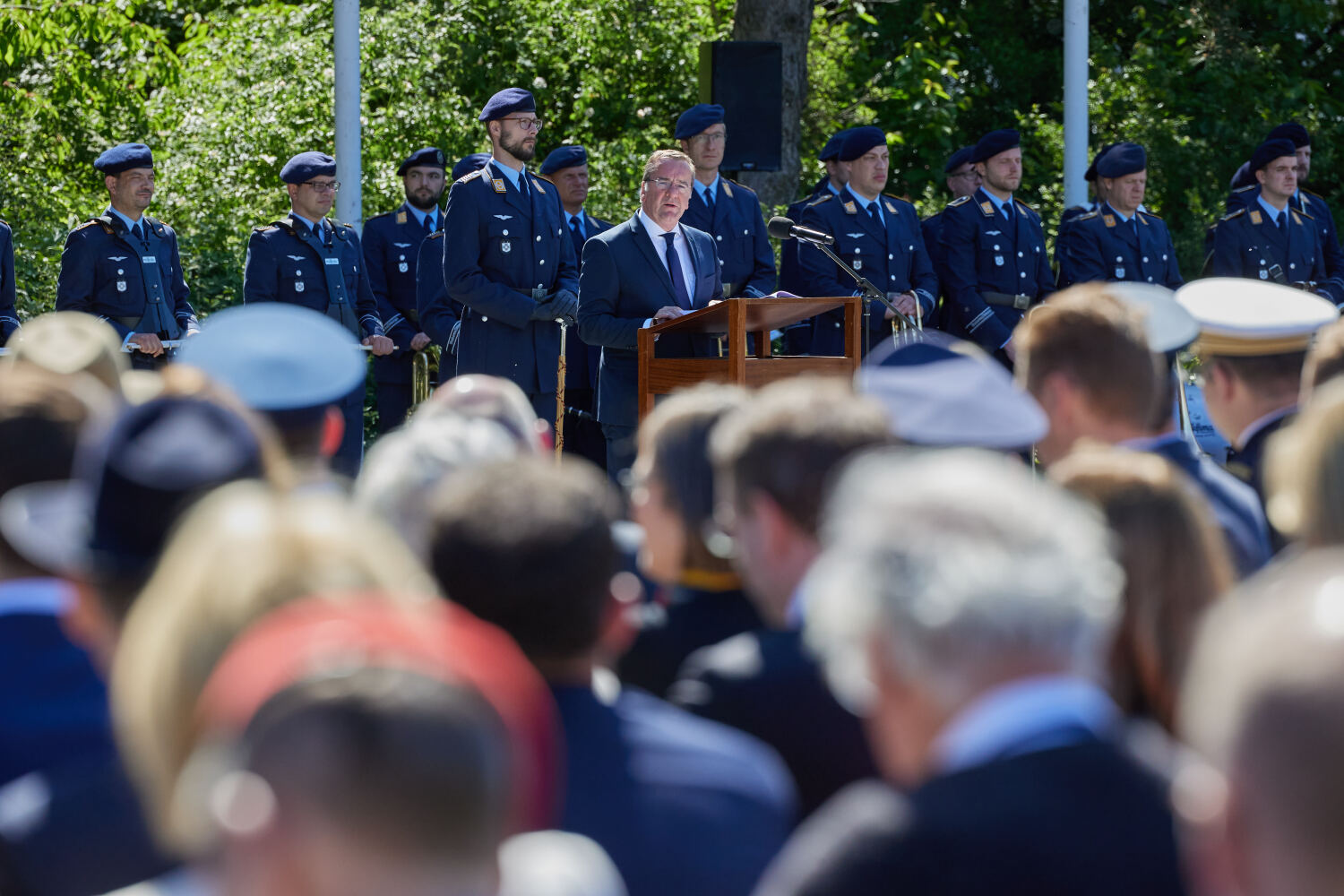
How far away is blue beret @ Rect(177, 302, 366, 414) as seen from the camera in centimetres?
322

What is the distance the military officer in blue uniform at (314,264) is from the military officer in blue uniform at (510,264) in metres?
1.40

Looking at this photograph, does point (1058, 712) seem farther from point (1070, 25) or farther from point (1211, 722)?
point (1070, 25)

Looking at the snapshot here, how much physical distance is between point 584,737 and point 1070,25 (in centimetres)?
1376

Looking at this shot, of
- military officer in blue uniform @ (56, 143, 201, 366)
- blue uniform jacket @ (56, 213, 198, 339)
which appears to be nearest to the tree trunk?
military officer in blue uniform @ (56, 143, 201, 366)

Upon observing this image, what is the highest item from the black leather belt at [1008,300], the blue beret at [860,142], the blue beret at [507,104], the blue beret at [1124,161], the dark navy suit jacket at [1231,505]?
the blue beret at [507,104]

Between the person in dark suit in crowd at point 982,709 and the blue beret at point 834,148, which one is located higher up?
the blue beret at point 834,148

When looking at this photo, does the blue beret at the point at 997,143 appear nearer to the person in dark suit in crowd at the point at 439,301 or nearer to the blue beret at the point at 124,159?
the person in dark suit in crowd at the point at 439,301

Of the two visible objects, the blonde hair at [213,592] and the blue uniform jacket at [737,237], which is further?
the blue uniform jacket at [737,237]

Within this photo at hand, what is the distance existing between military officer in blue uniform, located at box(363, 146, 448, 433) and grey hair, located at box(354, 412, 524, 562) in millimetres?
8172

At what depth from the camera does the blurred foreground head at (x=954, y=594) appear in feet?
5.16

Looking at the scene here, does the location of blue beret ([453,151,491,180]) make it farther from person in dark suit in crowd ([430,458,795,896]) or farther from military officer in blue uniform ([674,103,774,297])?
person in dark suit in crowd ([430,458,795,896])

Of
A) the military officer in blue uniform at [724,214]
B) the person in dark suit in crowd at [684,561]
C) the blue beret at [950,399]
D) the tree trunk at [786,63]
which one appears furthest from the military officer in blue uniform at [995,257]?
the person in dark suit in crowd at [684,561]

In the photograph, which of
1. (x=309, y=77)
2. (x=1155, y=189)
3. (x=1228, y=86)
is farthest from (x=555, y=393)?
(x=1228, y=86)

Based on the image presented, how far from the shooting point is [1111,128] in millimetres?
17500
